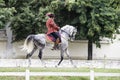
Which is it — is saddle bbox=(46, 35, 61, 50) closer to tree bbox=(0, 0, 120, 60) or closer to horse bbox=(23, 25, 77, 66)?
horse bbox=(23, 25, 77, 66)

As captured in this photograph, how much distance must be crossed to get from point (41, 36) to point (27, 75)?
15.0 feet

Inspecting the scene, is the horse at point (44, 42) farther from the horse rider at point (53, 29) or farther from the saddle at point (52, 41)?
the horse rider at point (53, 29)

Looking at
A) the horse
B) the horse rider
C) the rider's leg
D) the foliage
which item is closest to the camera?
the horse rider

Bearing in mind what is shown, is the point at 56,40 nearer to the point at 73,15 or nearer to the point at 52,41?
the point at 52,41

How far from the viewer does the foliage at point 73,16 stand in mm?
28125

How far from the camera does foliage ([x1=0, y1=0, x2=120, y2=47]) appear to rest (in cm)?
2812

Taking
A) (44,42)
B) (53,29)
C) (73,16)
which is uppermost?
(53,29)

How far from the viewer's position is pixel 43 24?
1164 inches

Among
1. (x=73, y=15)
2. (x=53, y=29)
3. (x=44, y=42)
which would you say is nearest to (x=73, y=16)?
(x=73, y=15)

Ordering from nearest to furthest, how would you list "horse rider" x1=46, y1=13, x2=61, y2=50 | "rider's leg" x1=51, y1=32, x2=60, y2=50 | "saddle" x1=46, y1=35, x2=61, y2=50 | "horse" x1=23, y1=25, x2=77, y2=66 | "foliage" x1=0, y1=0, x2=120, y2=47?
"horse rider" x1=46, y1=13, x2=61, y2=50 < "rider's leg" x1=51, y1=32, x2=60, y2=50 < "saddle" x1=46, y1=35, x2=61, y2=50 < "horse" x1=23, y1=25, x2=77, y2=66 < "foliage" x1=0, y1=0, x2=120, y2=47

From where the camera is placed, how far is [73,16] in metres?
29.5

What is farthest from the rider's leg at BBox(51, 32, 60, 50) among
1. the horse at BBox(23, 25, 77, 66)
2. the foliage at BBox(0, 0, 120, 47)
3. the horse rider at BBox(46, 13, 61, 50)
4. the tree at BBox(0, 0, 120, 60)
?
the tree at BBox(0, 0, 120, 60)

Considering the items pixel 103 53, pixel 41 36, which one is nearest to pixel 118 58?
pixel 103 53

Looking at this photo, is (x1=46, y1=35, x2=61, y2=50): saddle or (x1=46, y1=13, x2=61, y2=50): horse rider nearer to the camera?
(x1=46, y1=13, x2=61, y2=50): horse rider
